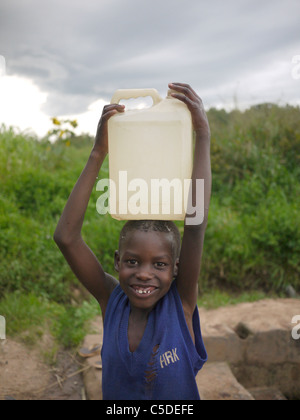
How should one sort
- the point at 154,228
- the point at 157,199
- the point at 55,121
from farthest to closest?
the point at 55,121 < the point at 154,228 < the point at 157,199

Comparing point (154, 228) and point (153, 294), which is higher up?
point (154, 228)

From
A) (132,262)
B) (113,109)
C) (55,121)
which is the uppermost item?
(55,121)

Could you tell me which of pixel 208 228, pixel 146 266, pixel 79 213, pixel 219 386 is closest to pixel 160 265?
pixel 146 266

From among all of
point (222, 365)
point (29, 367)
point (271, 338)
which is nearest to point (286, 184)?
point (271, 338)

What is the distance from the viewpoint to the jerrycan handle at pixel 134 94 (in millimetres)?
1399

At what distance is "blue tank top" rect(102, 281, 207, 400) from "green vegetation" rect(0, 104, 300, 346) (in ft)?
5.34

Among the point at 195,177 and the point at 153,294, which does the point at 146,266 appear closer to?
the point at 153,294

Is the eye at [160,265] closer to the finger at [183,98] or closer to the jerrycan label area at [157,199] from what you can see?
the jerrycan label area at [157,199]

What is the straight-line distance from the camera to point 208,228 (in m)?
4.28

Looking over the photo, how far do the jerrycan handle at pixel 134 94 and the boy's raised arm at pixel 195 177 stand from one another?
6cm

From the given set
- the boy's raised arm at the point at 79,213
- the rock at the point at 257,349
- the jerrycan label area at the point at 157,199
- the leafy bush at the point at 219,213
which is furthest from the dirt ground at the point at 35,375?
the jerrycan label area at the point at 157,199

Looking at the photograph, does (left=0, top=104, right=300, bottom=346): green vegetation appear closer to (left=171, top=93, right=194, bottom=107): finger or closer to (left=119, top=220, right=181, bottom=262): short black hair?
(left=119, top=220, right=181, bottom=262): short black hair

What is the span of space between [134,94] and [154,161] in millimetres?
254

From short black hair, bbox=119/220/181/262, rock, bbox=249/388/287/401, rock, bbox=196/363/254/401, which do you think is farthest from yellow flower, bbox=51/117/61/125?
short black hair, bbox=119/220/181/262
